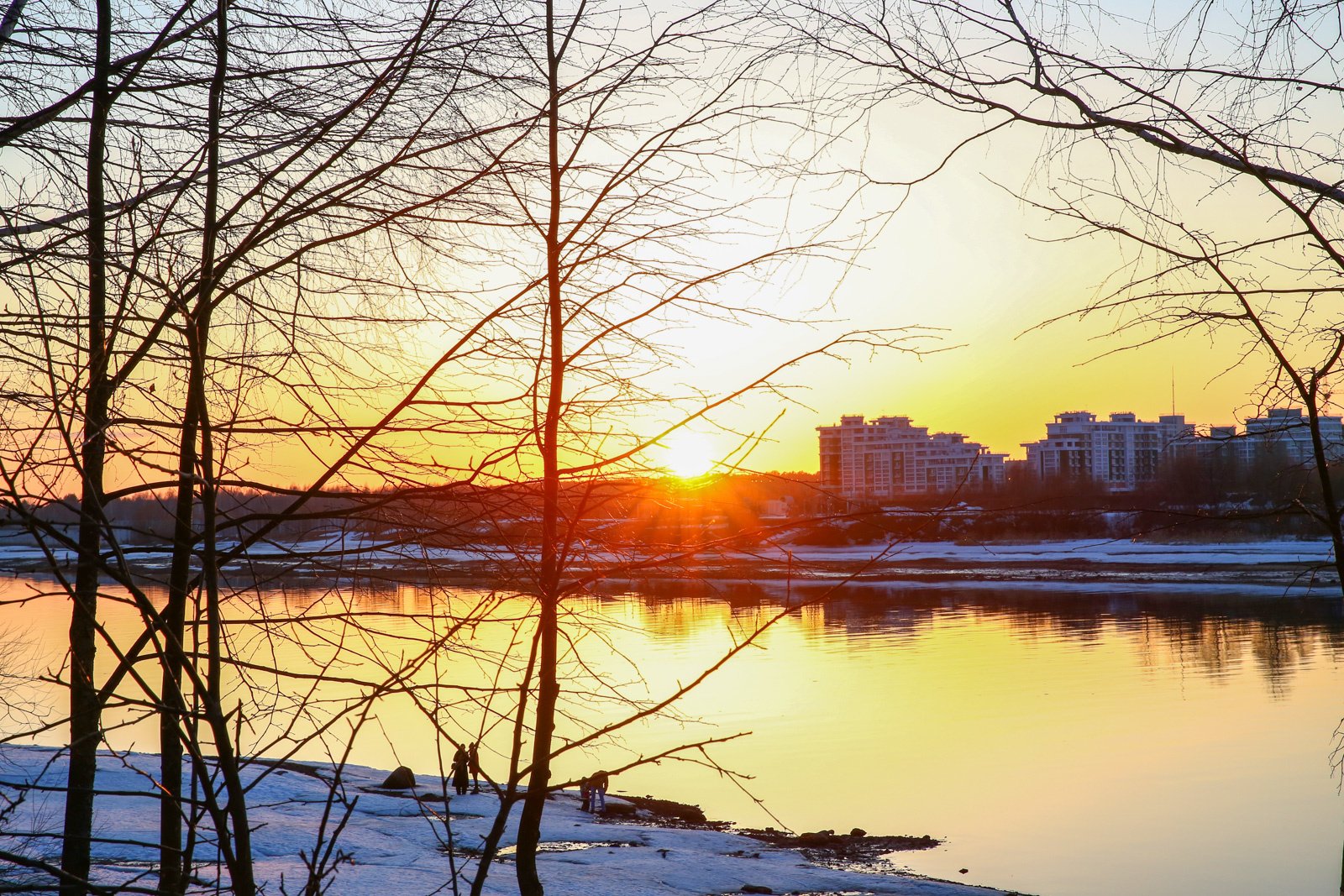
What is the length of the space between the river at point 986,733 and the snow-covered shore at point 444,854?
756 mm

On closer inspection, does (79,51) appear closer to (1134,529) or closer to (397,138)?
(397,138)

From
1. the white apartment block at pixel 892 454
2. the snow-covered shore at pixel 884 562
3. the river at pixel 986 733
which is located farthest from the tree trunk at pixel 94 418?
the white apartment block at pixel 892 454

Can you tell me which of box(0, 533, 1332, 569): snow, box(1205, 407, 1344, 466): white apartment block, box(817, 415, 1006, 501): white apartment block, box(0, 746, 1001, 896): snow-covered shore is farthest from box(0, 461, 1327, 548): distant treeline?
box(817, 415, 1006, 501): white apartment block

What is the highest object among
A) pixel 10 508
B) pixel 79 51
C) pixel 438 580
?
pixel 79 51

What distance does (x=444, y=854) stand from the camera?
8742 millimetres

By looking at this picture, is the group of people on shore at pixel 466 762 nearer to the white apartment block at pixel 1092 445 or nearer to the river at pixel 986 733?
the river at pixel 986 733

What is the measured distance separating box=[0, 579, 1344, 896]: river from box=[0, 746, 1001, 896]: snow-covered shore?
2.48 ft

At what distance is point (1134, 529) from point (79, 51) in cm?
319

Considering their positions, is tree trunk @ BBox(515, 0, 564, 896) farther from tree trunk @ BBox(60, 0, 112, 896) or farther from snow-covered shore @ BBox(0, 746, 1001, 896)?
snow-covered shore @ BBox(0, 746, 1001, 896)

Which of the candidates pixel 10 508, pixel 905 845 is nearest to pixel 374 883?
pixel 905 845

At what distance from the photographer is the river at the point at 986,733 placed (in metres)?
10.9

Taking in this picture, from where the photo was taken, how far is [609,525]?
2258 millimetres

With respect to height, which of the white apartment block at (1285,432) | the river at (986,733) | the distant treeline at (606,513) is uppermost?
the white apartment block at (1285,432)

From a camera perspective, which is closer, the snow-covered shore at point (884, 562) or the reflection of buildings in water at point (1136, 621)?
the snow-covered shore at point (884, 562)
